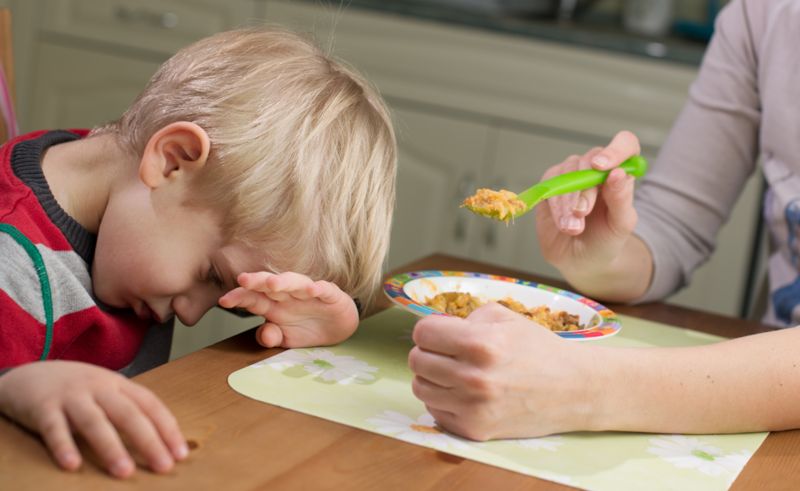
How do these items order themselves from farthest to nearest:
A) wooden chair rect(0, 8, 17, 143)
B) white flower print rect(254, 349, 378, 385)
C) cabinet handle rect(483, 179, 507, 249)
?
cabinet handle rect(483, 179, 507, 249) < wooden chair rect(0, 8, 17, 143) < white flower print rect(254, 349, 378, 385)

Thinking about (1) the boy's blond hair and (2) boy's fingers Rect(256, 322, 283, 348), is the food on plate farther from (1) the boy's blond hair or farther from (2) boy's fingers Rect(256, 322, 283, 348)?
(2) boy's fingers Rect(256, 322, 283, 348)

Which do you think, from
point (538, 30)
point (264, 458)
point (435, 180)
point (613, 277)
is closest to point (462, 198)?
point (435, 180)

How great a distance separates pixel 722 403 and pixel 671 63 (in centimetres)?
159

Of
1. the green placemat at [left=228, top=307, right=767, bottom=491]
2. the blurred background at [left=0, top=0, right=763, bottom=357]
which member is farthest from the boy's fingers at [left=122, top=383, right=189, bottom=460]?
the blurred background at [left=0, top=0, right=763, bottom=357]

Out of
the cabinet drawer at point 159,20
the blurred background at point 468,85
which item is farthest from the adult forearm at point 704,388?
the cabinet drawer at point 159,20

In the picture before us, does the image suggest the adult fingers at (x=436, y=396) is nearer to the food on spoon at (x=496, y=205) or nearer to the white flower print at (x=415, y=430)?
the white flower print at (x=415, y=430)

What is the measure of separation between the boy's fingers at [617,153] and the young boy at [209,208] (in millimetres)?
221

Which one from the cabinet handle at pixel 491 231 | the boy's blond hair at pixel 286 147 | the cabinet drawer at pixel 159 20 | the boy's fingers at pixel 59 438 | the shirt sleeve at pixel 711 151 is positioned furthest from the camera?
the cabinet drawer at pixel 159 20

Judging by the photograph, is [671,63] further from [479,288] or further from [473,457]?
[473,457]

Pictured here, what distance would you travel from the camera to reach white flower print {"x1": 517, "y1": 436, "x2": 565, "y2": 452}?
0.77m

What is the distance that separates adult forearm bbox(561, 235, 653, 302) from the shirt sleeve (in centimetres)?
15

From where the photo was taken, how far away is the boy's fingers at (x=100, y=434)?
2.05 feet

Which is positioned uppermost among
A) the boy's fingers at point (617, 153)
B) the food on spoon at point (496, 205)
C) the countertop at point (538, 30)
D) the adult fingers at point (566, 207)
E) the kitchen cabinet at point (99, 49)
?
the countertop at point (538, 30)

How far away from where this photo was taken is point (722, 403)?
842 mm
